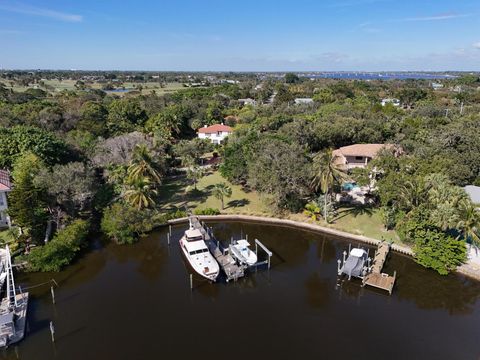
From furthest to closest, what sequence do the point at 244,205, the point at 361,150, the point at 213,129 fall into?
1. the point at 213,129
2. the point at 361,150
3. the point at 244,205

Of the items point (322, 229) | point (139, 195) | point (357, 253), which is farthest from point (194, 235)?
point (357, 253)

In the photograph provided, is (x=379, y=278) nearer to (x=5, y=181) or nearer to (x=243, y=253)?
(x=243, y=253)

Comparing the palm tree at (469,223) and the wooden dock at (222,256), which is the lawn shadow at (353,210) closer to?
the palm tree at (469,223)

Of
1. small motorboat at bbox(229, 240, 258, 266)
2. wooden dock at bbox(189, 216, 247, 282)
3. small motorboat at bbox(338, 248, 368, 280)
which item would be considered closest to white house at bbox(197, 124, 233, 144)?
wooden dock at bbox(189, 216, 247, 282)

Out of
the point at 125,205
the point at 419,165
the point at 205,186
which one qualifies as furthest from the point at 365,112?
the point at 125,205

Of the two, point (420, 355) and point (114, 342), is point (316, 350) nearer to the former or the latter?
point (420, 355)

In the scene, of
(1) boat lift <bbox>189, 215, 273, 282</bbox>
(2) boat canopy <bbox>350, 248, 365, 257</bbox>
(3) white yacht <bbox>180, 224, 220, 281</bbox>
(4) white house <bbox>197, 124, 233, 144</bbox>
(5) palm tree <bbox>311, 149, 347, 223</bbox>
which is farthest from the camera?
(4) white house <bbox>197, 124, 233, 144</bbox>

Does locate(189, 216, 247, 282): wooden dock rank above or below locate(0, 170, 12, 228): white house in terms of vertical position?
below

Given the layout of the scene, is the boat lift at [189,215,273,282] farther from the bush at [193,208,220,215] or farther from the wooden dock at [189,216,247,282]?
the bush at [193,208,220,215]
